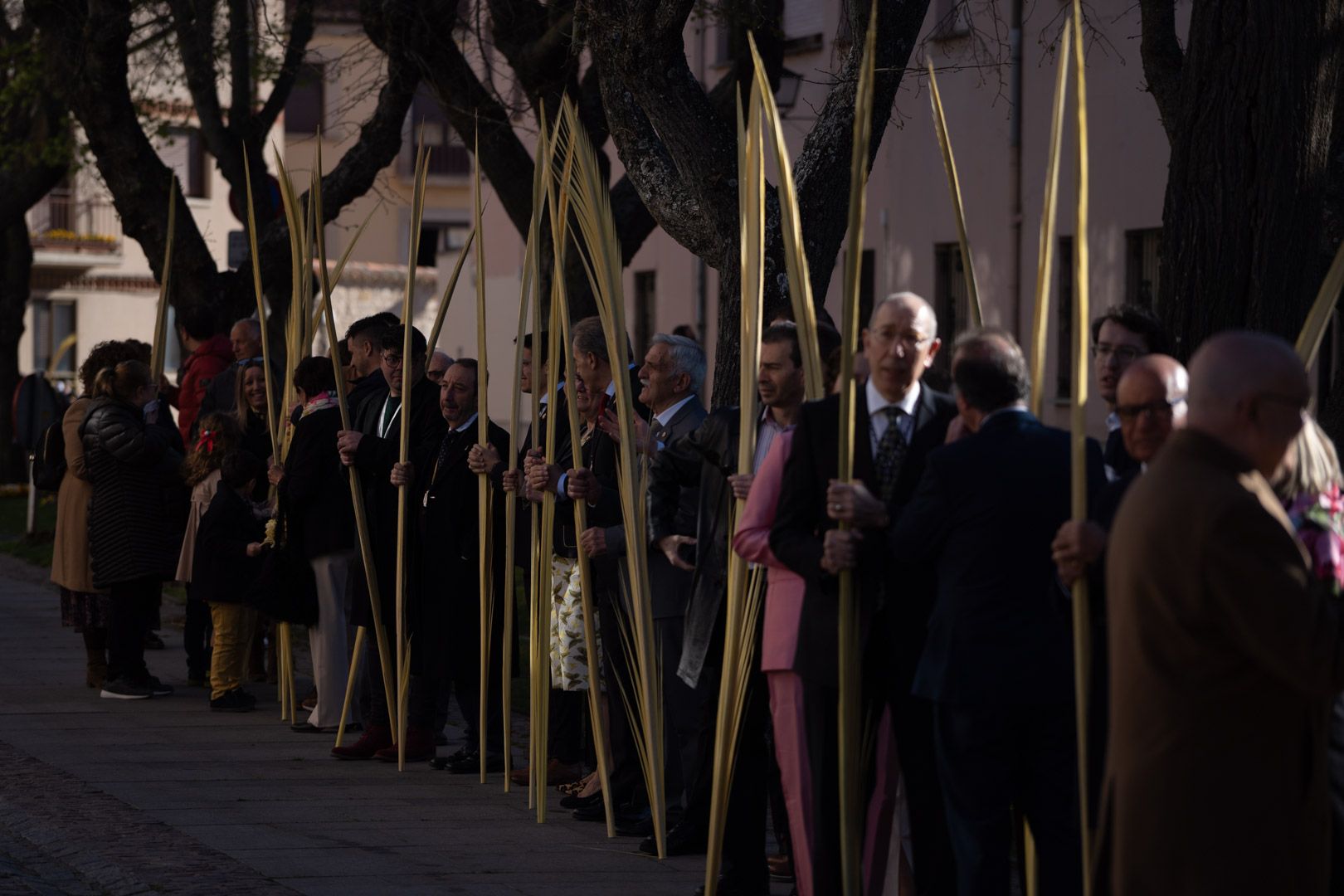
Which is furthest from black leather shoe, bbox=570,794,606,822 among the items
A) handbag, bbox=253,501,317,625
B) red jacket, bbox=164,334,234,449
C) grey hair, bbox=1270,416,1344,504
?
red jacket, bbox=164,334,234,449

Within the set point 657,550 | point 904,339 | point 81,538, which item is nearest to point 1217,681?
point 904,339

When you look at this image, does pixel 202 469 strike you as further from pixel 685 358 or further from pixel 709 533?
pixel 709 533

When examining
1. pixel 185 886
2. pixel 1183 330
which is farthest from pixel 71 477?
pixel 1183 330

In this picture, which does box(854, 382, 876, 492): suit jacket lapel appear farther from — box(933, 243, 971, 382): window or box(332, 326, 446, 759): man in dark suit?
box(933, 243, 971, 382): window

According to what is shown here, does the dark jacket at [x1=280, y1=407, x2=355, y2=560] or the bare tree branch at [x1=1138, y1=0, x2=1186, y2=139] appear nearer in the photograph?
the dark jacket at [x1=280, y1=407, x2=355, y2=560]

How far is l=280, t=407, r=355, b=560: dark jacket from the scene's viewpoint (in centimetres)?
959

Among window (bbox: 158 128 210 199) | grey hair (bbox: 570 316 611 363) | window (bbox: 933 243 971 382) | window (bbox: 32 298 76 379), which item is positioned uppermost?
window (bbox: 158 128 210 199)

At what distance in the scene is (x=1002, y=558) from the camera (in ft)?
16.4

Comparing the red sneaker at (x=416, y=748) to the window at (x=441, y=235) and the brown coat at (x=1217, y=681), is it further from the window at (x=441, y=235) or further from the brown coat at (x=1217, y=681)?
the window at (x=441, y=235)

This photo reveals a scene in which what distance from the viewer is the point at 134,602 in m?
11.0

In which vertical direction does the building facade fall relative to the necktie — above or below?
above

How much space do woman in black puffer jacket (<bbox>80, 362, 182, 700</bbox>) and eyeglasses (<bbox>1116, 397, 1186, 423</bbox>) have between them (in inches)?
280

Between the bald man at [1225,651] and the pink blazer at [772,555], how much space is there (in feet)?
6.50

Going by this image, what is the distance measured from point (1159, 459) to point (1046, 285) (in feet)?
4.59
